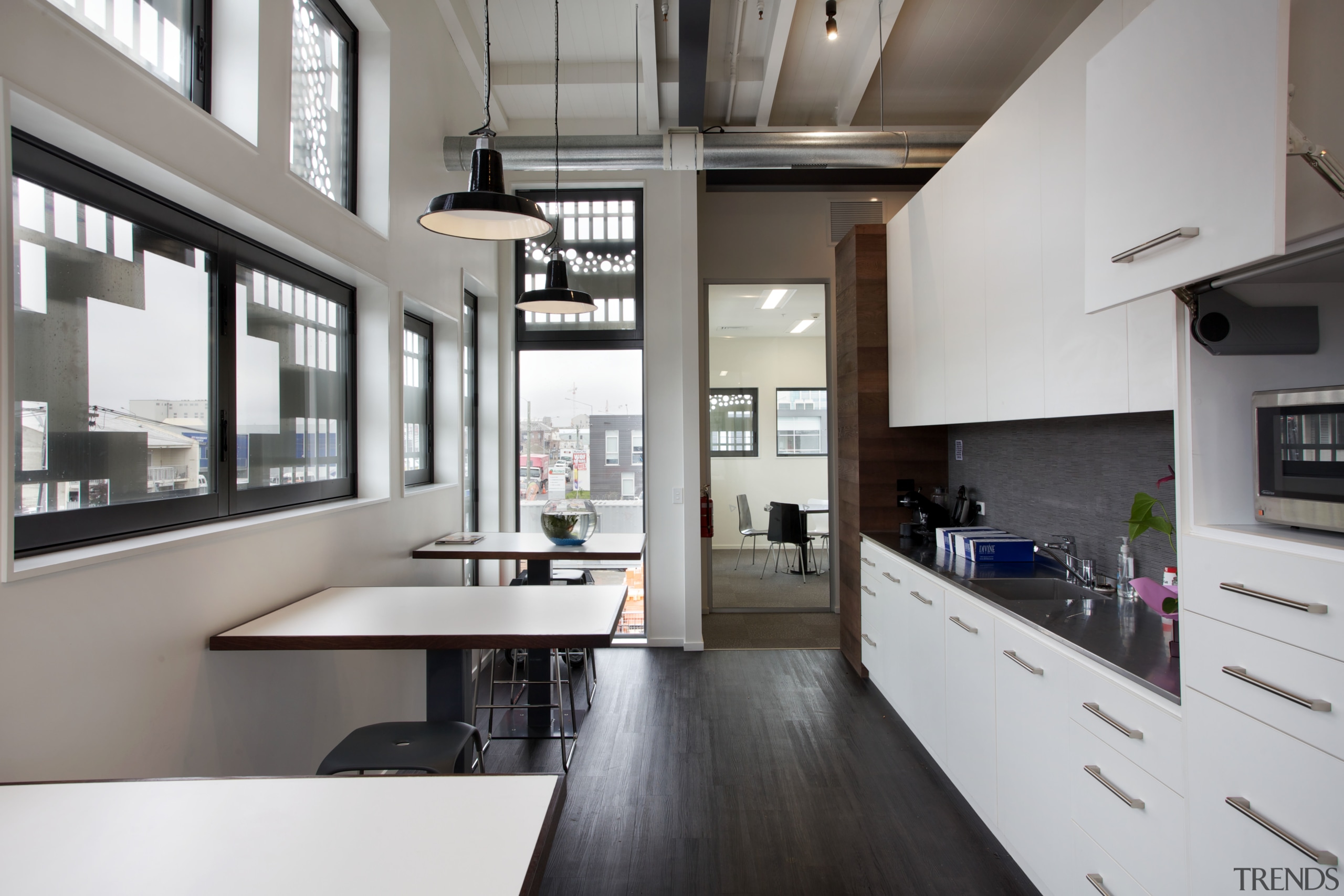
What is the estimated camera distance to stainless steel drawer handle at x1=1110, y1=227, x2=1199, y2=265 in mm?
1164

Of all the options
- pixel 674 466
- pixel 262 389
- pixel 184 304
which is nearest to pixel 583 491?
pixel 674 466

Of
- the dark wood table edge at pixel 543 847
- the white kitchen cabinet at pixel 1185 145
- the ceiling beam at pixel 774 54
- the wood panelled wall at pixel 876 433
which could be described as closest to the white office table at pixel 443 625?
the dark wood table edge at pixel 543 847

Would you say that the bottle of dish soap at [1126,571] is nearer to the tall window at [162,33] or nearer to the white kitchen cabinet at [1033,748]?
the white kitchen cabinet at [1033,748]

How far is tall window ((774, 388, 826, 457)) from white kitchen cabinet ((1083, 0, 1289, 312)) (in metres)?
3.58

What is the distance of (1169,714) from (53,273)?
265cm

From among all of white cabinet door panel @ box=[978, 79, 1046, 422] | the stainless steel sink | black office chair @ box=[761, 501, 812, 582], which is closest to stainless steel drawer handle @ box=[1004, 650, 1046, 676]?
the stainless steel sink

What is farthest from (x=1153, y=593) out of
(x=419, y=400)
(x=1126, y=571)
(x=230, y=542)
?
(x=419, y=400)

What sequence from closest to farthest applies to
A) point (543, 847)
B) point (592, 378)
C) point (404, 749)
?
point (543, 847)
point (404, 749)
point (592, 378)

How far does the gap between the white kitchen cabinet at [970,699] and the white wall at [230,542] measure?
2.30 m

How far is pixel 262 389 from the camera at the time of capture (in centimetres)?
214

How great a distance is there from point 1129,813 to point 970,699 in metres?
Answer: 0.80

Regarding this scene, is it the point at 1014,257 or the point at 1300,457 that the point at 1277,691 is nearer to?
the point at 1300,457

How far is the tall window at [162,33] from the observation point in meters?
1.51

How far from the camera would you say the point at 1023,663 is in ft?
6.22
